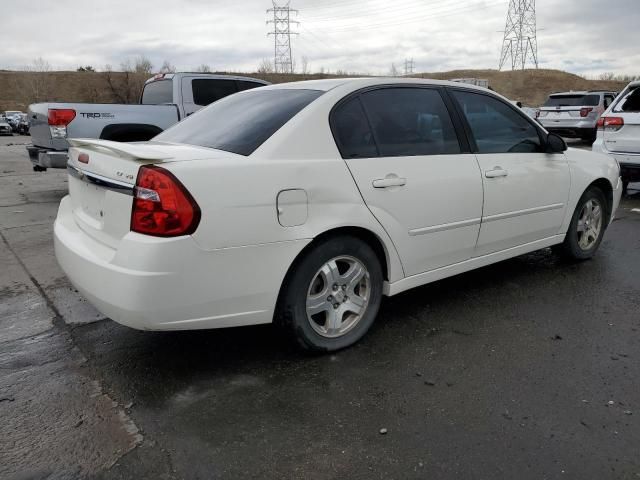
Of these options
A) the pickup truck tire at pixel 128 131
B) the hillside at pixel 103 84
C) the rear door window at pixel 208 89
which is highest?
the hillside at pixel 103 84

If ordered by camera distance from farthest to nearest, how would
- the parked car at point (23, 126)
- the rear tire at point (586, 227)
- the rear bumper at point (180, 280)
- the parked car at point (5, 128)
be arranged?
the parked car at point (23, 126), the parked car at point (5, 128), the rear tire at point (586, 227), the rear bumper at point (180, 280)

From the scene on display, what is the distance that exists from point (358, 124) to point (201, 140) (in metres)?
0.99

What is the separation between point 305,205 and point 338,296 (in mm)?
633

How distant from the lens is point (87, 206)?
3.23 meters

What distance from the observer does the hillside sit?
72750mm

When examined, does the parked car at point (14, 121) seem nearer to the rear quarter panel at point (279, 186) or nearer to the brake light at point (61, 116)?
the brake light at point (61, 116)

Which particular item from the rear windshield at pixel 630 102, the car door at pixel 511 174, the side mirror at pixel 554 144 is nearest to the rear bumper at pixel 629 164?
the rear windshield at pixel 630 102

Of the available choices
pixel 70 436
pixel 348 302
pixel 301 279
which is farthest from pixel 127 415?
pixel 348 302

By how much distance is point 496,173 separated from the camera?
402cm

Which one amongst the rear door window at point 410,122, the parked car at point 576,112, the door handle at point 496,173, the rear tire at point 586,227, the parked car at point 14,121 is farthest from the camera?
the parked car at point 14,121

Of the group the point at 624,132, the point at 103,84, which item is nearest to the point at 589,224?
the point at 624,132

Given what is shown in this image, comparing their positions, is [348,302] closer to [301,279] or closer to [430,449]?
[301,279]

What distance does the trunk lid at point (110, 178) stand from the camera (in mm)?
2781

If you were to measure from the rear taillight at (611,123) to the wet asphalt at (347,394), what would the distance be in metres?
4.95
